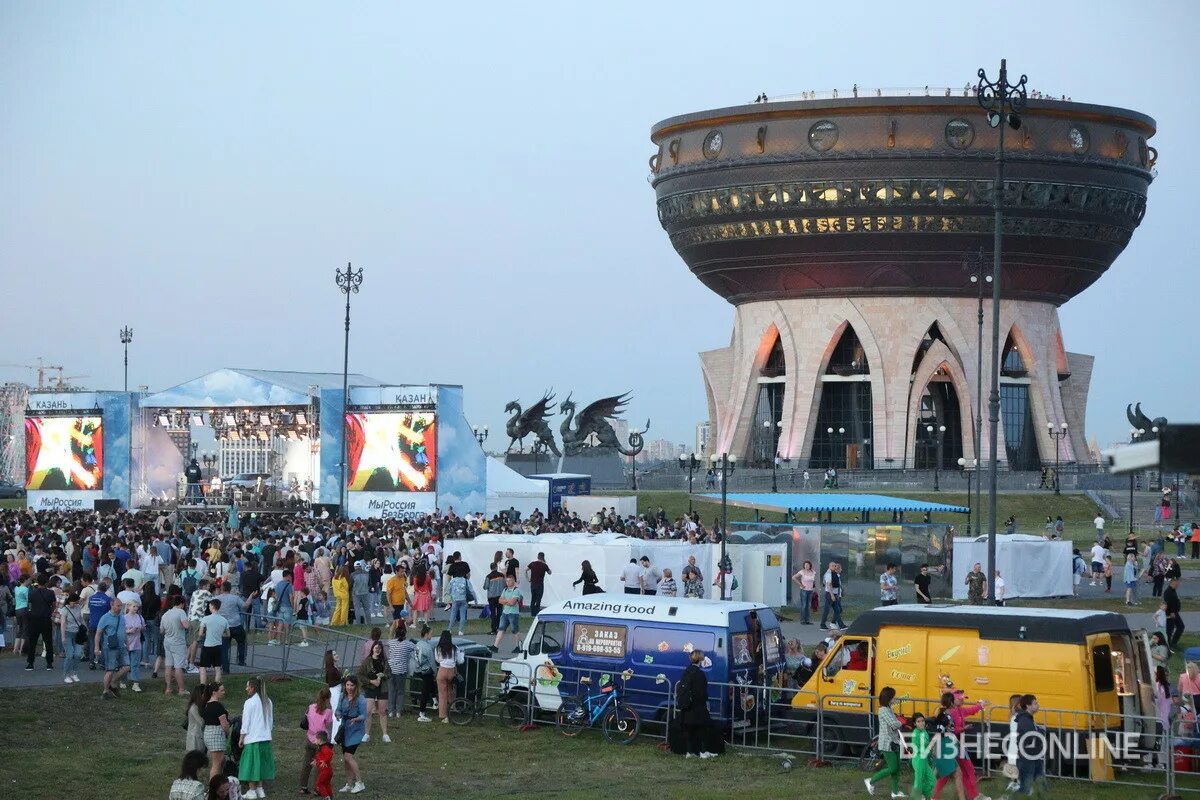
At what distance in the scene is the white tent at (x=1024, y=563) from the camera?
136 ft

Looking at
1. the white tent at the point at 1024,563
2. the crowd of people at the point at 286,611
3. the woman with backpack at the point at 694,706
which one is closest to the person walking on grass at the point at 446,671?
the crowd of people at the point at 286,611

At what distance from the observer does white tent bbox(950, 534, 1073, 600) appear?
41.3 m

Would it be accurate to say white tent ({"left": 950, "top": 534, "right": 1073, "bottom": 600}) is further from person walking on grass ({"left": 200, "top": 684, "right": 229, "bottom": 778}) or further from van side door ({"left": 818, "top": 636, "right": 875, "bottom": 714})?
person walking on grass ({"left": 200, "top": 684, "right": 229, "bottom": 778})

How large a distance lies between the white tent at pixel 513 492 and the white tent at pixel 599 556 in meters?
20.7

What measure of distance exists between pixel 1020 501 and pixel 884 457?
50.5 ft

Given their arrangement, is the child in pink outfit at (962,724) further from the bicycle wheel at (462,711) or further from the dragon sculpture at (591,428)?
the dragon sculpture at (591,428)

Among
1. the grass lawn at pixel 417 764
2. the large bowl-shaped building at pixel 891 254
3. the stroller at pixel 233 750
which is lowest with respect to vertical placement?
the grass lawn at pixel 417 764

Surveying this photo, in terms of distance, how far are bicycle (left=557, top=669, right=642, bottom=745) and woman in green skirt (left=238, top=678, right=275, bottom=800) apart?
556 centimetres

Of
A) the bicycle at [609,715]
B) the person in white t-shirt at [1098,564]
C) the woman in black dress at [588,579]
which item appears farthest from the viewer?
the person in white t-shirt at [1098,564]

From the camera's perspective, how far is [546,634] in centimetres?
2342

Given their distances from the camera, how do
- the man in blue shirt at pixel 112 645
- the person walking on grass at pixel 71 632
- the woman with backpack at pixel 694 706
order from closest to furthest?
the woman with backpack at pixel 694 706
the man in blue shirt at pixel 112 645
the person walking on grass at pixel 71 632

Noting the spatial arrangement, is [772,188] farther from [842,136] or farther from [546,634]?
[546,634]

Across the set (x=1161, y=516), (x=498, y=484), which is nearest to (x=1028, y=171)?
(x=1161, y=516)

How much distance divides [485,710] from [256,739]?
637cm
